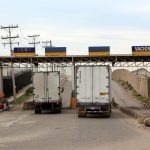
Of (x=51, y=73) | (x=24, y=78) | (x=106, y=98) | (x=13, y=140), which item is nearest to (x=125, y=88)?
(x=24, y=78)

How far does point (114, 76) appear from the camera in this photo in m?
124

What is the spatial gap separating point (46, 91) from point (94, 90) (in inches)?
295

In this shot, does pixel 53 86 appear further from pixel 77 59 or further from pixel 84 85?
pixel 77 59

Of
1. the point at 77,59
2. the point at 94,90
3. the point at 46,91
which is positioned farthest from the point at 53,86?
the point at 77,59

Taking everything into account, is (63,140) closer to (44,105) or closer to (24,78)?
(44,105)

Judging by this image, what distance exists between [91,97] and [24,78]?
57111 millimetres

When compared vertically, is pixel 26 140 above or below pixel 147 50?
below

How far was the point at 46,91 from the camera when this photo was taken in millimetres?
41500

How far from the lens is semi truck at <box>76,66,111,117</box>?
34969 millimetres

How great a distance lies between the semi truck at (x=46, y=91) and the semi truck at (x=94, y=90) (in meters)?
6.62

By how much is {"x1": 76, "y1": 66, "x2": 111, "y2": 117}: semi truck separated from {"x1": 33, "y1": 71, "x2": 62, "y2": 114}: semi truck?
261 inches

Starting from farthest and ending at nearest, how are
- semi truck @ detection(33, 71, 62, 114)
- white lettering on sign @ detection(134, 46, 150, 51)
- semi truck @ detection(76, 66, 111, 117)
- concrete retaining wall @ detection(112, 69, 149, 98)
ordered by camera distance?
concrete retaining wall @ detection(112, 69, 149, 98) < white lettering on sign @ detection(134, 46, 150, 51) < semi truck @ detection(33, 71, 62, 114) < semi truck @ detection(76, 66, 111, 117)

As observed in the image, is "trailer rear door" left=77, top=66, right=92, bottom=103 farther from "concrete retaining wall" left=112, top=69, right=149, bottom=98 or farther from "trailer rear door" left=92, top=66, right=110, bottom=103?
"concrete retaining wall" left=112, top=69, right=149, bottom=98

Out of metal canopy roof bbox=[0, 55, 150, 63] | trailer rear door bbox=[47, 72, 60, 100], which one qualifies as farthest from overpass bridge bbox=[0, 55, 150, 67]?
trailer rear door bbox=[47, 72, 60, 100]
